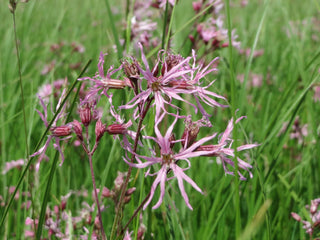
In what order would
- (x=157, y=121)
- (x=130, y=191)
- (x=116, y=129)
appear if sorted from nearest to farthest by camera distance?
1. (x=157, y=121)
2. (x=116, y=129)
3. (x=130, y=191)

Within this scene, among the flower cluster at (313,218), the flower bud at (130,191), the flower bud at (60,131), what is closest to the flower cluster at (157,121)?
the flower bud at (60,131)

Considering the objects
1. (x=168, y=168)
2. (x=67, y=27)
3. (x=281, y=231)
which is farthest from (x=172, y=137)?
(x=67, y=27)

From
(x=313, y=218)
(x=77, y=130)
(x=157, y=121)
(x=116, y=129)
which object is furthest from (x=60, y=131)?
(x=313, y=218)

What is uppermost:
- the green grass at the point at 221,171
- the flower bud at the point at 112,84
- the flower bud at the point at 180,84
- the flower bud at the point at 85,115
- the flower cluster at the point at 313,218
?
the flower bud at the point at 112,84

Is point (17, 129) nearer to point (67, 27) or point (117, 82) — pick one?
point (117, 82)

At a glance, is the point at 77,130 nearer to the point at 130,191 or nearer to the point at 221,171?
the point at 130,191

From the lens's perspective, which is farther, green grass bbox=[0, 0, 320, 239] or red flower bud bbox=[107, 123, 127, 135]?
green grass bbox=[0, 0, 320, 239]

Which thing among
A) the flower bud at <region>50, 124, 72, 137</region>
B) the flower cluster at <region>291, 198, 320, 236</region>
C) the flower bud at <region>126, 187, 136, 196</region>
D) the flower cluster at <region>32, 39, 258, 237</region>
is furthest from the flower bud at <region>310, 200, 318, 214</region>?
the flower bud at <region>50, 124, 72, 137</region>

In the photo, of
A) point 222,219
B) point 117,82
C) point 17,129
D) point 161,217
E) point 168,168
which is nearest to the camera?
point 168,168

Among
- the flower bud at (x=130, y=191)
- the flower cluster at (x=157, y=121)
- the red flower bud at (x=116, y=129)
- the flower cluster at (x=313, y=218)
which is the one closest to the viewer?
the flower cluster at (x=157, y=121)

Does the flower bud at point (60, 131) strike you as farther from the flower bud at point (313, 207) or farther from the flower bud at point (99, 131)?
the flower bud at point (313, 207)

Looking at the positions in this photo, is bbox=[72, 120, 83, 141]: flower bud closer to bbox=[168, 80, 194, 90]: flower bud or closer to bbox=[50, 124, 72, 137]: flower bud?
bbox=[50, 124, 72, 137]: flower bud
